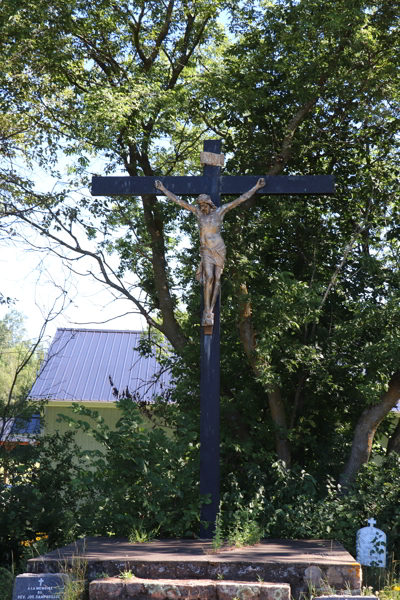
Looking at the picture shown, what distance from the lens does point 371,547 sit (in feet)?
23.2

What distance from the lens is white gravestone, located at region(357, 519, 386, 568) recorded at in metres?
7.00

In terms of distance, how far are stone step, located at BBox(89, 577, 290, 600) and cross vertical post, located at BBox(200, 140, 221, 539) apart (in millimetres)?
1586

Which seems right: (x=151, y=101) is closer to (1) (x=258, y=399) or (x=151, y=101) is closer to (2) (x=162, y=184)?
(2) (x=162, y=184)

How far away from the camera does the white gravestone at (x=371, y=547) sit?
23.0ft

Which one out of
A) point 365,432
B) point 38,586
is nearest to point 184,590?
point 38,586

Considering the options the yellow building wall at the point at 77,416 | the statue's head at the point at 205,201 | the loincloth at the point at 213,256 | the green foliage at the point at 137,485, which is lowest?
the green foliage at the point at 137,485

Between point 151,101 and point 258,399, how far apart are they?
14.7 ft

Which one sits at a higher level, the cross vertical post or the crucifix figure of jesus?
the crucifix figure of jesus

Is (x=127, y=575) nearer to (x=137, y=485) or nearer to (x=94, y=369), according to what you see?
(x=137, y=485)

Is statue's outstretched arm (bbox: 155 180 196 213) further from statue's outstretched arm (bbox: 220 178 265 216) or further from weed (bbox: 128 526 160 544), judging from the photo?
weed (bbox: 128 526 160 544)

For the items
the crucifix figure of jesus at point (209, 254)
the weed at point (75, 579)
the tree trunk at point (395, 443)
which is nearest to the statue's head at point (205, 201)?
the crucifix figure of jesus at point (209, 254)

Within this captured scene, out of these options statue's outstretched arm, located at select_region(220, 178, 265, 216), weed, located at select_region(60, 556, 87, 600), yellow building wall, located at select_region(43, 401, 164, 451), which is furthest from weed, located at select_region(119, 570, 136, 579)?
yellow building wall, located at select_region(43, 401, 164, 451)

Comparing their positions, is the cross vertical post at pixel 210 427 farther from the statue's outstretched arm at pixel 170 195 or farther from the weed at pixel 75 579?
the weed at pixel 75 579

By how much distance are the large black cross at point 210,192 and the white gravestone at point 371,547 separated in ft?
5.47
